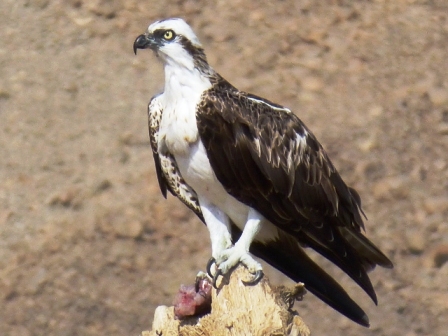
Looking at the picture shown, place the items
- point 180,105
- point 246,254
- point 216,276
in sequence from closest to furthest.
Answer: point 216,276, point 246,254, point 180,105

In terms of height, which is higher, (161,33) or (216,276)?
(161,33)

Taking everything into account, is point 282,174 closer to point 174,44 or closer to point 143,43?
point 174,44

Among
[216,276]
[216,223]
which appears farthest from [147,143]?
[216,276]

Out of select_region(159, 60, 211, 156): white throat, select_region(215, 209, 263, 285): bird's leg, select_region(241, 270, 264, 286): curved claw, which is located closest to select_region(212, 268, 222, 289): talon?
select_region(215, 209, 263, 285): bird's leg

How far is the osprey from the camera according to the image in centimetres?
518

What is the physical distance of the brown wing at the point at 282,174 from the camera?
5168 mm

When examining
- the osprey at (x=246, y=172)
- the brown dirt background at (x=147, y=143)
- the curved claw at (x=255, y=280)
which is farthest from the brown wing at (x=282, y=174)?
the brown dirt background at (x=147, y=143)

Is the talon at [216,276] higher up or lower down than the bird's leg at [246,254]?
lower down

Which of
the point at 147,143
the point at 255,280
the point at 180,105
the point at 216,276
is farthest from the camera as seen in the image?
the point at 147,143

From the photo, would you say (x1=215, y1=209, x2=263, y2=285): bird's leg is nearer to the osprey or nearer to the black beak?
the osprey

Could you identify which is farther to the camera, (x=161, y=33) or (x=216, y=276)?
(x=161, y=33)

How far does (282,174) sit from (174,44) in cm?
86

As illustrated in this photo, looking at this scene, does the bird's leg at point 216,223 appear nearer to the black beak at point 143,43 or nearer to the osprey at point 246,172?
the osprey at point 246,172

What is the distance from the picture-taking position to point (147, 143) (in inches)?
310
